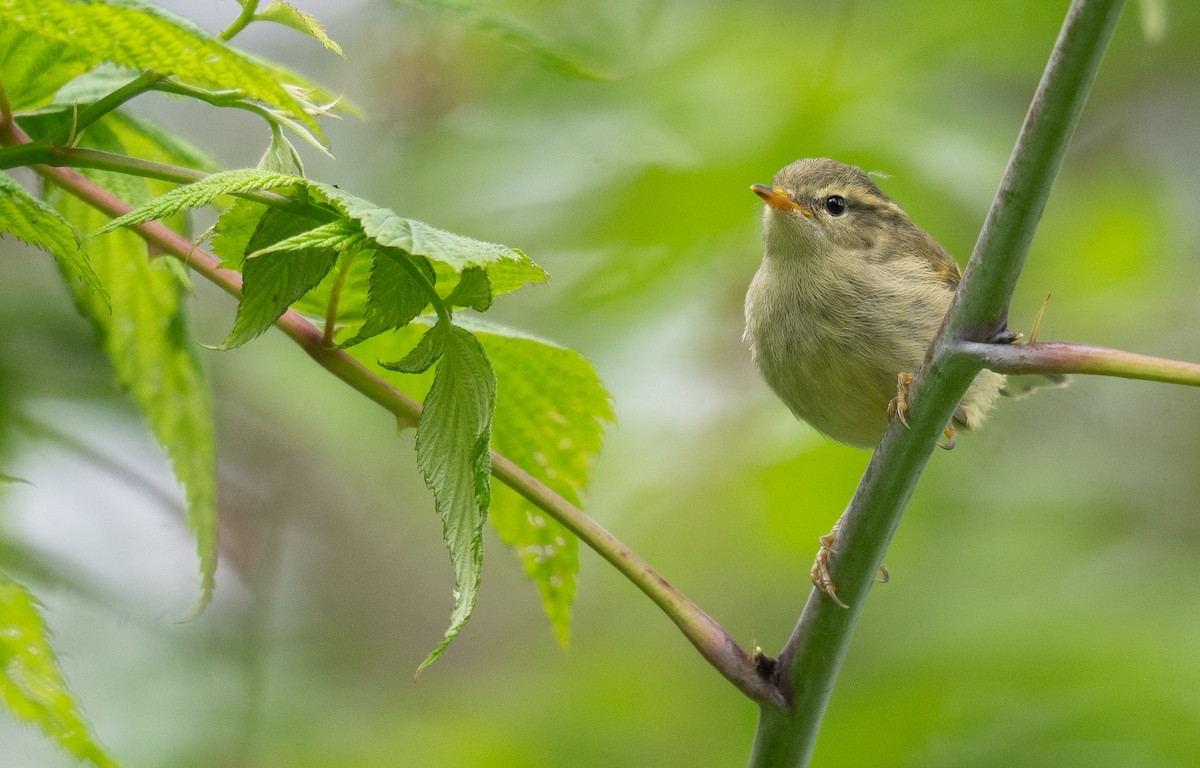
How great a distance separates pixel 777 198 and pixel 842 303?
295 mm

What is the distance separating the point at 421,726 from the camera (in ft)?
9.79

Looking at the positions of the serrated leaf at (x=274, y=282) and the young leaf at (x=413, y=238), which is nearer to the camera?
the young leaf at (x=413, y=238)

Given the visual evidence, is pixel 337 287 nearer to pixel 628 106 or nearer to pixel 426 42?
pixel 628 106

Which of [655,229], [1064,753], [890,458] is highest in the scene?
[655,229]

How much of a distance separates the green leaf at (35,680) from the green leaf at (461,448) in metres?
0.34

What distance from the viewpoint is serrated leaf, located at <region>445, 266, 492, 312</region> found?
102 centimetres

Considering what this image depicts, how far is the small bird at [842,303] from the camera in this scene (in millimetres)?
2707

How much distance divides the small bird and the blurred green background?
0.13 meters

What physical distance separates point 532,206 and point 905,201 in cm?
90

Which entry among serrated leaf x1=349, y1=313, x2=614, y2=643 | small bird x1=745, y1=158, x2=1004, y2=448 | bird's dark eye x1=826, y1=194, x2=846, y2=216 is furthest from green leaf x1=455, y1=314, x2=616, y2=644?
bird's dark eye x1=826, y1=194, x2=846, y2=216

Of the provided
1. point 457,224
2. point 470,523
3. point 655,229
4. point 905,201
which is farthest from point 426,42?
point 470,523

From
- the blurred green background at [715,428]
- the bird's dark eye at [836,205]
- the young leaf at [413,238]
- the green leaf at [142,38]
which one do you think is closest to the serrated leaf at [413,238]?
the young leaf at [413,238]

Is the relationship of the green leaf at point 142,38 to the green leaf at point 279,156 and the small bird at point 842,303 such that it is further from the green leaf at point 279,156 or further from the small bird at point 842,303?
the small bird at point 842,303

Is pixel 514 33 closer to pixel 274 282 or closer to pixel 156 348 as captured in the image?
pixel 274 282
